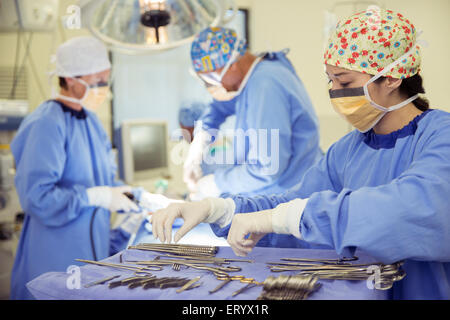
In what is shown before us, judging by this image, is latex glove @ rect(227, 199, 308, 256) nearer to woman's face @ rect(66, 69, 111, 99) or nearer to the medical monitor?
woman's face @ rect(66, 69, 111, 99)

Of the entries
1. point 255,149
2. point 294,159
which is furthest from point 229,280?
point 294,159

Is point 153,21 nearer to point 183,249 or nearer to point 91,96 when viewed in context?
point 91,96

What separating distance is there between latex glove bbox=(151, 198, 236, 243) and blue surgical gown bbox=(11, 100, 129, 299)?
778mm

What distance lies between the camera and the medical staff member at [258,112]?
171 centimetres

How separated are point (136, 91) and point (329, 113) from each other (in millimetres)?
1896

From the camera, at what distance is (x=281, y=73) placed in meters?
1.78

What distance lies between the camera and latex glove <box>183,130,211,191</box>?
7.13 feet

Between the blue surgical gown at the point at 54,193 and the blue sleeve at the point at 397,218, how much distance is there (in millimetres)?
1197

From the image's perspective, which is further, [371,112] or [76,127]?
[76,127]

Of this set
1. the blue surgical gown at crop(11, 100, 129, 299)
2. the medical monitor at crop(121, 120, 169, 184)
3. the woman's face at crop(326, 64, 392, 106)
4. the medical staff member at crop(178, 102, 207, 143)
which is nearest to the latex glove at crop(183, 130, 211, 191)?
the medical staff member at crop(178, 102, 207, 143)

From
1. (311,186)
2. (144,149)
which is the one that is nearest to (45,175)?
(311,186)

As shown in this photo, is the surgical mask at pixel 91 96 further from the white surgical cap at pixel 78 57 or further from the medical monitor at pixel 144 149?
the medical monitor at pixel 144 149

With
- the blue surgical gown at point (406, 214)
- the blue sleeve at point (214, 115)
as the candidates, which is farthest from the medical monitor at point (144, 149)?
the blue surgical gown at point (406, 214)
